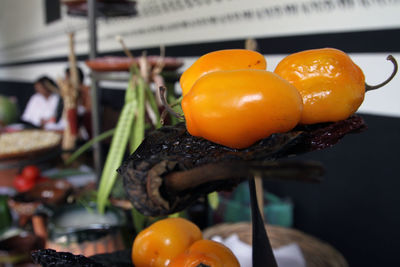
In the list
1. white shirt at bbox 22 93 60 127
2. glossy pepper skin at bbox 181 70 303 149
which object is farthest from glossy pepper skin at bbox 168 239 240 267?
white shirt at bbox 22 93 60 127

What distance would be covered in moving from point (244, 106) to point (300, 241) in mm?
664

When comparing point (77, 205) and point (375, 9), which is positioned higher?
point (375, 9)

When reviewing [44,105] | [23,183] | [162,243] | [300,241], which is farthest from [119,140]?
[44,105]

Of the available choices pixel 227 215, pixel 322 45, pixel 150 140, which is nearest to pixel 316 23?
pixel 322 45

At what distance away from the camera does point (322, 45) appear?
144 centimetres

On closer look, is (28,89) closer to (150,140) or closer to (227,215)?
(227,215)

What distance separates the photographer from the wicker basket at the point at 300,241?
72cm

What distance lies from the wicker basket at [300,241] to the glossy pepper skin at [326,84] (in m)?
0.53

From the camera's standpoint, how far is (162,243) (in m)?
0.41

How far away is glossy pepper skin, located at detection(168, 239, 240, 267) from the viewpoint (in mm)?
351

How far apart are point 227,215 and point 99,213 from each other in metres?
0.82

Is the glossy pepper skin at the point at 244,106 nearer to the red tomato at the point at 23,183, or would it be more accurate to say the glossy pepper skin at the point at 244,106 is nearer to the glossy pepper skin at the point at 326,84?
the glossy pepper skin at the point at 326,84

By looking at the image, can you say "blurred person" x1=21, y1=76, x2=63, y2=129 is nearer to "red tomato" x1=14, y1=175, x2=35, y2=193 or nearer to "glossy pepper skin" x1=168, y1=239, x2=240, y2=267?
"red tomato" x1=14, y1=175, x2=35, y2=193

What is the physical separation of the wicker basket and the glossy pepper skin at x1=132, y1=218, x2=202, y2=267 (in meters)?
0.43
